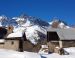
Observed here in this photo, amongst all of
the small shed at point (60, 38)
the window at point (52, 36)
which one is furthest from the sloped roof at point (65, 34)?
the window at point (52, 36)

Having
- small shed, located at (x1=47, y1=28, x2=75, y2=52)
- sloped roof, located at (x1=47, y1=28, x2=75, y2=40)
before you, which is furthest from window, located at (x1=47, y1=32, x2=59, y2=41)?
Result: sloped roof, located at (x1=47, y1=28, x2=75, y2=40)

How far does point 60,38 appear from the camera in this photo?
60.3 m

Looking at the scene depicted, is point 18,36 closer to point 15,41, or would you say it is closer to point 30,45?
point 15,41

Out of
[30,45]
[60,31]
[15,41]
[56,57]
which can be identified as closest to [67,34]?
[60,31]

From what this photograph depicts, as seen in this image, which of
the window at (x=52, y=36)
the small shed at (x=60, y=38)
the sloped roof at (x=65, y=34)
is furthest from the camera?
the window at (x=52, y=36)

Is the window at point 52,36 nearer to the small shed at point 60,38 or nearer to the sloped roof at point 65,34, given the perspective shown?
the small shed at point 60,38

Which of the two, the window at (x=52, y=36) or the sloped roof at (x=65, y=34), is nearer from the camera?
the sloped roof at (x=65, y=34)

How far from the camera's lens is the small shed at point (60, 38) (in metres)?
59.4

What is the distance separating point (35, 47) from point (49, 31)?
7.82 m

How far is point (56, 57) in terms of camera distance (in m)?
43.6

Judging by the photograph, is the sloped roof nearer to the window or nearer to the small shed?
the small shed

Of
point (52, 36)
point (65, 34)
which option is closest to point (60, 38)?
point (65, 34)

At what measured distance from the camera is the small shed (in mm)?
59438

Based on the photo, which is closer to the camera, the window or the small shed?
the small shed
